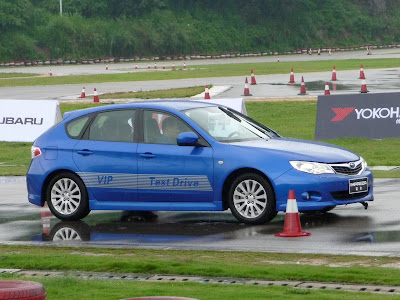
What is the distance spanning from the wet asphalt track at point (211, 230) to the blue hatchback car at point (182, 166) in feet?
0.82

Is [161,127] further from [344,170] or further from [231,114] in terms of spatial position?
[344,170]

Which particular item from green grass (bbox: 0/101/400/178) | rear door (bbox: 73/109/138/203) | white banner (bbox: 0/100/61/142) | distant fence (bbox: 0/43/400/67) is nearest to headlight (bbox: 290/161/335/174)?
rear door (bbox: 73/109/138/203)

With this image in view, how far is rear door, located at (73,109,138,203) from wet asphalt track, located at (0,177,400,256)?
444 mm

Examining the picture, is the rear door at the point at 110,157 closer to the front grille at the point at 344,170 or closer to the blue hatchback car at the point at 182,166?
the blue hatchback car at the point at 182,166

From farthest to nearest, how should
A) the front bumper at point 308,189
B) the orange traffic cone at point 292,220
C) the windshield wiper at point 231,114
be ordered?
1. the windshield wiper at point 231,114
2. the front bumper at point 308,189
3. the orange traffic cone at point 292,220

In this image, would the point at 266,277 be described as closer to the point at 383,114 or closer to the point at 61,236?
the point at 61,236

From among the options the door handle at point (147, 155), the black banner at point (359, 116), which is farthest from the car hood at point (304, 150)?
the black banner at point (359, 116)

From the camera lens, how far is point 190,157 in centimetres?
1311

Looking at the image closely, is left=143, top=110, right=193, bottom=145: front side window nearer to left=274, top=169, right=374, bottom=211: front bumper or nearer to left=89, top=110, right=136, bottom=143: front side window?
left=89, top=110, right=136, bottom=143: front side window

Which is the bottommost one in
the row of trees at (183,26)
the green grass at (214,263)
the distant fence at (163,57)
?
the green grass at (214,263)

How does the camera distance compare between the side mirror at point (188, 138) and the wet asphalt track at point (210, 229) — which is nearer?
the wet asphalt track at point (210, 229)

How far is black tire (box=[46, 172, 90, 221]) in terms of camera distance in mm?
13742

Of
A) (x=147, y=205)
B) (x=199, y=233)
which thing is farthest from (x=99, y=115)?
(x=199, y=233)

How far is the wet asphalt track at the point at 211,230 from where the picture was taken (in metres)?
11.3
